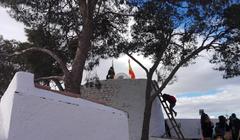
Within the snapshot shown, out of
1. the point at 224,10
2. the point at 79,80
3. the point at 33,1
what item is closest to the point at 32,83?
the point at 79,80

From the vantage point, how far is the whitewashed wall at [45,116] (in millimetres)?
6660

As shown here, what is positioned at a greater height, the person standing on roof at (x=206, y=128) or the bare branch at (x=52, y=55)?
the bare branch at (x=52, y=55)

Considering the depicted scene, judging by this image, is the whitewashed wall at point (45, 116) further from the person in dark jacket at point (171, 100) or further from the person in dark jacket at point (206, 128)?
the person in dark jacket at point (171, 100)

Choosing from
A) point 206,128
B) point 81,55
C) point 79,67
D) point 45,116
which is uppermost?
point 81,55

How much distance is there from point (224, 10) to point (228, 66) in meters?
2.53

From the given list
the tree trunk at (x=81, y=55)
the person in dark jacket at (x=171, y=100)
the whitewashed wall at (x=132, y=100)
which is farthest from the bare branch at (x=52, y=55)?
the person in dark jacket at (x=171, y=100)

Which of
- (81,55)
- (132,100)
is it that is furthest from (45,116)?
(132,100)

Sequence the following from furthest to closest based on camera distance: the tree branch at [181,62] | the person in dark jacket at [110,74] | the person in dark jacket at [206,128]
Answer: the person in dark jacket at [110,74], the tree branch at [181,62], the person in dark jacket at [206,128]

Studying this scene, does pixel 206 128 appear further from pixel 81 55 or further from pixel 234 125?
pixel 81 55

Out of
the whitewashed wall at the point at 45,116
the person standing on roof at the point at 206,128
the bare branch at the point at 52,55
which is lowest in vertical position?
the whitewashed wall at the point at 45,116

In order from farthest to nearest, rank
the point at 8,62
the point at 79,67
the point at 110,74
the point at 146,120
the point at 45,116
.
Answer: the point at 110,74 < the point at 8,62 < the point at 146,120 < the point at 79,67 < the point at 45,116

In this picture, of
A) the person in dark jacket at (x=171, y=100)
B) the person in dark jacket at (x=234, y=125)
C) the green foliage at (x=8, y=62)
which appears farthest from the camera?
the green foliage at (x=8, y=62)

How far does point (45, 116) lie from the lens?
7.05m

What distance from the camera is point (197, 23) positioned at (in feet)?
55.8
